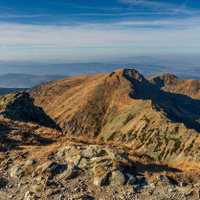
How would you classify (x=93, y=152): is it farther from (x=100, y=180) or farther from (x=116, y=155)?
(x=100, y=180)

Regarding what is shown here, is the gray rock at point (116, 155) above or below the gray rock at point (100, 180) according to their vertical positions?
above

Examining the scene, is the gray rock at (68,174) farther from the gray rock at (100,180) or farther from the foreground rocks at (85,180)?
the gray rock at (100,180)

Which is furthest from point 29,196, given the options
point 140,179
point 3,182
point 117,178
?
point 140,179

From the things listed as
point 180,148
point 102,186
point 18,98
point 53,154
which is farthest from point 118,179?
point 180,148

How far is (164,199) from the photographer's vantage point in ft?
38.7

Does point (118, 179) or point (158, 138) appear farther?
point (158, 138)

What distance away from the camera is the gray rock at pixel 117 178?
1316 centimetres

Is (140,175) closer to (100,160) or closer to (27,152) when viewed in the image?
(100,160)

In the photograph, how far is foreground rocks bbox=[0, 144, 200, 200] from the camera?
12047mm

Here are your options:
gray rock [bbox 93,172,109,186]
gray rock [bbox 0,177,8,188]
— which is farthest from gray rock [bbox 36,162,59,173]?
gray rock [bbox 93,172,109,186]

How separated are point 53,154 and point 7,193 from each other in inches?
241

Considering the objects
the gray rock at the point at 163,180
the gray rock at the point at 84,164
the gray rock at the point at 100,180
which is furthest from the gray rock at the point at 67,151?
the gray rock at the point at 163,180

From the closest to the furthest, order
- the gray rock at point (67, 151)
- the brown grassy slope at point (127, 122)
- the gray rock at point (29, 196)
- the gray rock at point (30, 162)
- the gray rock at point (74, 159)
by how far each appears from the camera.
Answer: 1. the gray rock at point (29, 196)
2. the gray rock at point (30, 162)
3. the gray rock at point (74, 159)
4. the gray rock at point (67, 151)
5. the brown grassy slope at point (127, 122)

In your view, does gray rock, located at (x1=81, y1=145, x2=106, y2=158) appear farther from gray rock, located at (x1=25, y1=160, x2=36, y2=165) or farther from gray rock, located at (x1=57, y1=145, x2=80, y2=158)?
gray rock, located at (x1=25, y1=160, x2=36, y2=165)
